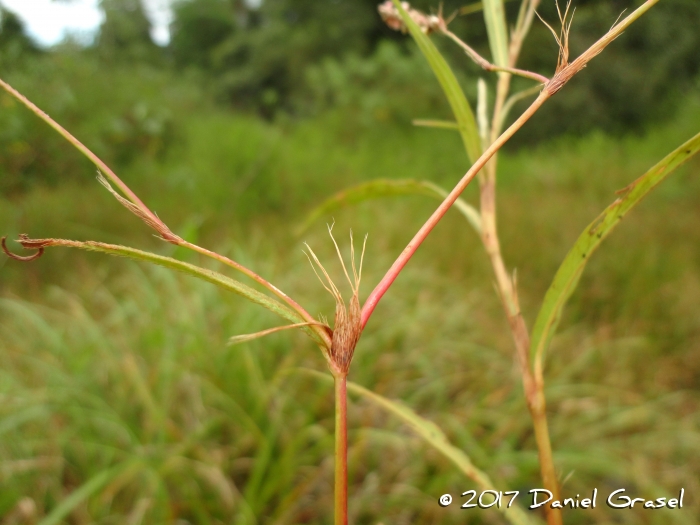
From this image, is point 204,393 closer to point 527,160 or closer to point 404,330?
point 404,330

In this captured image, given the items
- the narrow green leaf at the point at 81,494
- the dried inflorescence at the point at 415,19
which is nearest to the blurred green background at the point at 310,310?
the narrow green leaf at the point at 81,494

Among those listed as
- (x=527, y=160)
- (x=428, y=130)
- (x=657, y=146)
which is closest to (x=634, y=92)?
(x=657, y=146)

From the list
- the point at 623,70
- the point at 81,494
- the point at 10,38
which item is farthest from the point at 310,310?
the point at 623,70

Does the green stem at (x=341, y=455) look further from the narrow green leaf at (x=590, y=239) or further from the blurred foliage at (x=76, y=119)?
the blurred foliage at (x=76, y=119)

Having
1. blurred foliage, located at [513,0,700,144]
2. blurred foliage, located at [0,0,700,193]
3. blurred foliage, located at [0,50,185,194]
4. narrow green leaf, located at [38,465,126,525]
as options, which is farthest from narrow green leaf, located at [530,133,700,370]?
blurred foliage, located at [513,0,700,144]

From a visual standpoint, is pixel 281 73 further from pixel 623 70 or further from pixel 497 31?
pixel 497 31

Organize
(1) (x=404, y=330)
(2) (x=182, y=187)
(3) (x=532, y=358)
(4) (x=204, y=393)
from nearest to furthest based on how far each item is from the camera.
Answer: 1. (3) (x=532, y=358)
2. (4) (x=204, y=393)
3. (1) (x=404, y=330)
4. (2) (x=182, y=187)

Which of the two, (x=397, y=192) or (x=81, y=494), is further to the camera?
(x=81, y=494)
